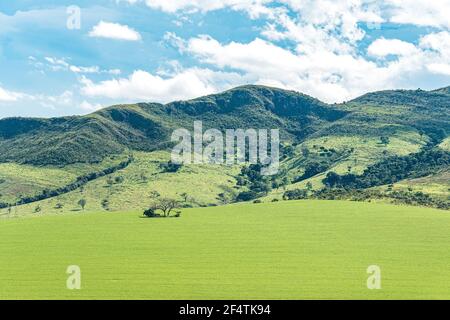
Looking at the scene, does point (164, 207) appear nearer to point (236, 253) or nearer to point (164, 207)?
point (164, 207)

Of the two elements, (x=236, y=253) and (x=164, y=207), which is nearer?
(x=236, y=253)

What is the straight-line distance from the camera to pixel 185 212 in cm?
15838

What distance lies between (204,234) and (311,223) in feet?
97.0

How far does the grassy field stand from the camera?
3029 inches

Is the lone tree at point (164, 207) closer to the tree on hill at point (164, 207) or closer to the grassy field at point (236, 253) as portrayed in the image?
the tree on hill at point (164, 207)

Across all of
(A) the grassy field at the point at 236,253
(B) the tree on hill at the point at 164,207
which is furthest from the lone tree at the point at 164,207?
(A) the grassy field at the point at 236,253

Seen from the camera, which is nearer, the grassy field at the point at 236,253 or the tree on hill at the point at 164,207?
the grassy field at the point at 236,253

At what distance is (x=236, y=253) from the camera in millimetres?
101188

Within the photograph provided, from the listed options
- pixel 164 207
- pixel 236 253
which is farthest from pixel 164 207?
pixel 236 253

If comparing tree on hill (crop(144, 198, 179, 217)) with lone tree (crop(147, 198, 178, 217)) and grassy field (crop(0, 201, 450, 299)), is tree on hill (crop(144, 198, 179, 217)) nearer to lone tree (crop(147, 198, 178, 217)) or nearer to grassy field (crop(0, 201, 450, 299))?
lone tree (crop(147, 198, 178, 217))

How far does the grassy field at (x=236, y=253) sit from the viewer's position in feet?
252
